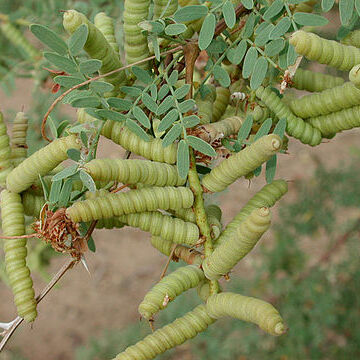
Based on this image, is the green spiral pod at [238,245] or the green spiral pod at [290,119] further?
the green spiral pod at [290,119]

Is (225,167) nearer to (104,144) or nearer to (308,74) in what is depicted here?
(308,74)

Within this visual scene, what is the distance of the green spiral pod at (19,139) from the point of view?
832 millimetres

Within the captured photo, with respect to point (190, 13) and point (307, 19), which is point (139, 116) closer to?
point (190, 13)

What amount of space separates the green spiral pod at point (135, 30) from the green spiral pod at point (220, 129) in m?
0.13

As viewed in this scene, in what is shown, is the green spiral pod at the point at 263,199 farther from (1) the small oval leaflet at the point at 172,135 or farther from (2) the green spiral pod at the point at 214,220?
(1) the small oval leaflet at the point at 172,135

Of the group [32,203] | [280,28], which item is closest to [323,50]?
[280,28]

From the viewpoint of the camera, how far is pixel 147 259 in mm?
3482

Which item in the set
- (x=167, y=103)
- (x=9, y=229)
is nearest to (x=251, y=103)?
(x=167, y=103)

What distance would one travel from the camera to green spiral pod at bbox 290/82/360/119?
764 mm

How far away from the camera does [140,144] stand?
74 centimetres

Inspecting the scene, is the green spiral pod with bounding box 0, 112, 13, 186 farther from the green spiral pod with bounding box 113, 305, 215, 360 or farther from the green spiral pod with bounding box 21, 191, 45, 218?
the green spiral pod with bounding box 113, 305, 215, 360

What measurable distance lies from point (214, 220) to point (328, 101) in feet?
0.78

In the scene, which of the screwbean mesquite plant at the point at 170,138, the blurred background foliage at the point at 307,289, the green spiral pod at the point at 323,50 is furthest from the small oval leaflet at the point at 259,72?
the blurred background foliage at the point at 307,289

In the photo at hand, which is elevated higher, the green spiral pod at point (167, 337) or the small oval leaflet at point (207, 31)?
the small oval leaflet at point (207, 31)
